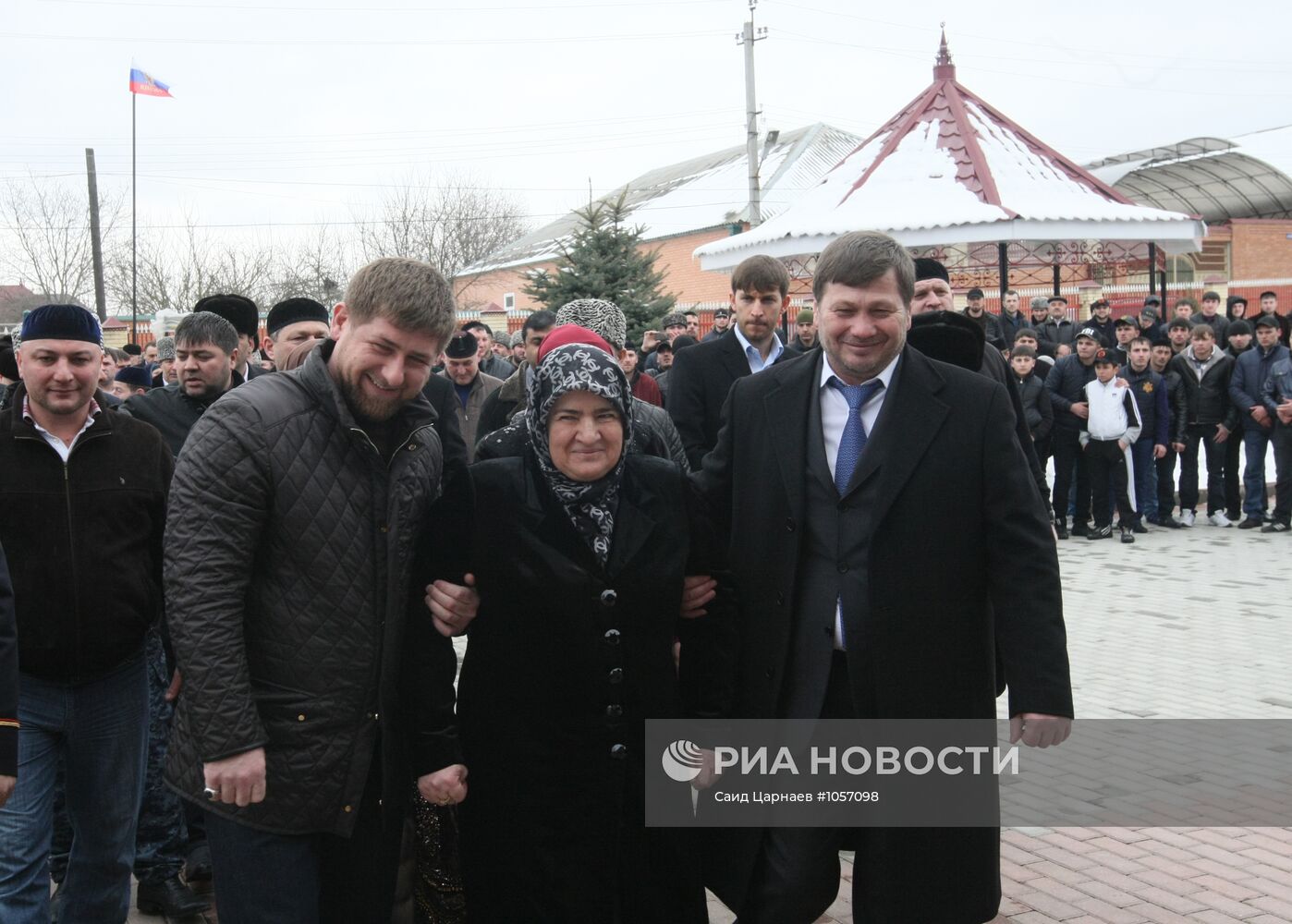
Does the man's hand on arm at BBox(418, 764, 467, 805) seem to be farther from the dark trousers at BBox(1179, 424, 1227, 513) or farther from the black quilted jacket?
the dark trousers at BBox(1179, 424, 1227, 513)

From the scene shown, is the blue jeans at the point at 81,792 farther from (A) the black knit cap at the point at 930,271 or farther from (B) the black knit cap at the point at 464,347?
(B) the black knit cap at the point at 464,347

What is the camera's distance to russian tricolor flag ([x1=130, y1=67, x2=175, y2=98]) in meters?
29.5

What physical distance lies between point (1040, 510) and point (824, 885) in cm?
118

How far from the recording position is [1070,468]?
12695 mm

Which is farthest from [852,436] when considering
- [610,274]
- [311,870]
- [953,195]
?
[610,274]

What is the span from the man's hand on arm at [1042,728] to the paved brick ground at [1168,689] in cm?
120

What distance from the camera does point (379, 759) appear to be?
9.63 ft

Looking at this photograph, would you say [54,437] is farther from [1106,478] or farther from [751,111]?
[751,111]

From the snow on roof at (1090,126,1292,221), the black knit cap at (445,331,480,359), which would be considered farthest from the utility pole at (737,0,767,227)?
the black knit cap at (445,331,480,359)

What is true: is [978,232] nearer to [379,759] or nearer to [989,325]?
[989,325]

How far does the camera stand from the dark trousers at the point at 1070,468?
1261cm

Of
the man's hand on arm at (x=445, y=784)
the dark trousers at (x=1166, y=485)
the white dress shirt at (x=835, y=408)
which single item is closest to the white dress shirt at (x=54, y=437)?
the man's hand on arm at (x=445, y=784)

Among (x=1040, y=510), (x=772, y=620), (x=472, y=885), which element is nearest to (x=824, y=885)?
(x=772, y=620)

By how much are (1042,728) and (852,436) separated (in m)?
0.92
